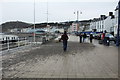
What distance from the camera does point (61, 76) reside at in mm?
7293

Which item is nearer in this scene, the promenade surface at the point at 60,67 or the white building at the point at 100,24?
the promenade surface at the point at 60,67

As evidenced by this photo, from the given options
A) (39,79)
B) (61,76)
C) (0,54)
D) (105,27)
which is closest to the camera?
(39,79)

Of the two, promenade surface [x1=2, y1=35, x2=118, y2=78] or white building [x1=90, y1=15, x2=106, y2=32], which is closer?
promenade surface [x1=2, y1=35, x2=118, y2=78]

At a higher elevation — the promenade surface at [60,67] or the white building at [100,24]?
the white building at [100,24]

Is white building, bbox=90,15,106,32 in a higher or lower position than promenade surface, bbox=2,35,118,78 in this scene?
higher

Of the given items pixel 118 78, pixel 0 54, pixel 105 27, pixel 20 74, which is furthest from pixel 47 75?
pixel 105 27

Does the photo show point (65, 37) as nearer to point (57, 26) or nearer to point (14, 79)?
point (14, 79)

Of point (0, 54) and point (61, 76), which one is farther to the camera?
point (0, 54)

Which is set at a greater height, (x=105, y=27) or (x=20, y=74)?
(x=105, y=27)

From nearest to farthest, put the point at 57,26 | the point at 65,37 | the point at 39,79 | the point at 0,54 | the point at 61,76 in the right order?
the point at 39,79 < the point at 61,76 < the point at 0,54 < the point at 65,37 < the point at 57,26

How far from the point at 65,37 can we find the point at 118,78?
10584 mm

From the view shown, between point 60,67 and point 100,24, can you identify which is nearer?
point 60,67

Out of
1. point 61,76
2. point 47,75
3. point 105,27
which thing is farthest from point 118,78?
point 105,27

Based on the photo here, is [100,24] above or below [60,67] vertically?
above
